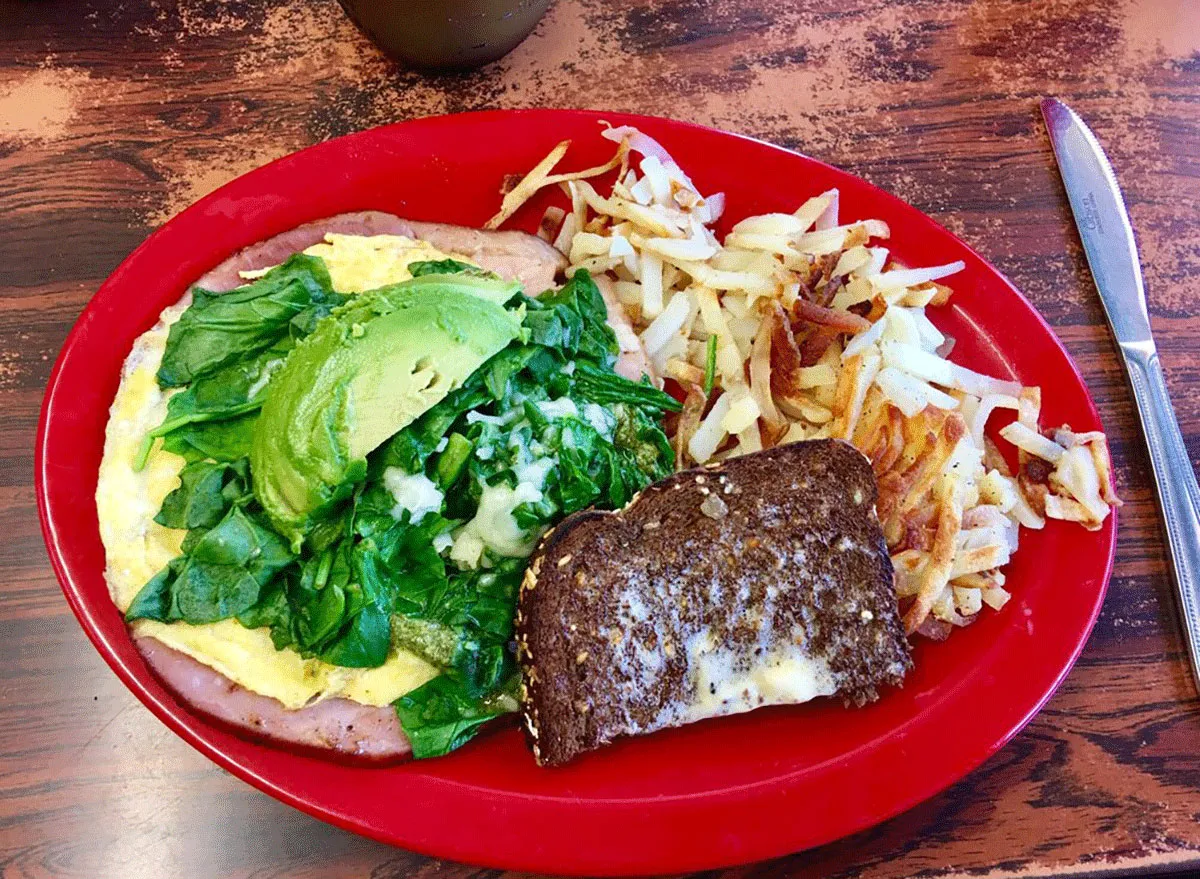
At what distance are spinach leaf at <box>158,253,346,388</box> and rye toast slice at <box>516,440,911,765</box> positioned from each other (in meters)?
0.85

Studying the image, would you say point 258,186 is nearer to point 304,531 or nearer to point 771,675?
Answer: point 304,531

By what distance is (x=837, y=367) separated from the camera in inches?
94.4

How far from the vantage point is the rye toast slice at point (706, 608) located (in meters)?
1.98

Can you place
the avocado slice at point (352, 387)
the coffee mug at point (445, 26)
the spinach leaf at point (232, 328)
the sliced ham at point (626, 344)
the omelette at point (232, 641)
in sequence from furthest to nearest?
the coffee mug at point (445, 26), the sliced ham at point (626, 344), the spinach leaf at point (232, 328), the omelette at point (232, 641), the avocado slice at point (352, 387)

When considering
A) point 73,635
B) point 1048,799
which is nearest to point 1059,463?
point 1048,799

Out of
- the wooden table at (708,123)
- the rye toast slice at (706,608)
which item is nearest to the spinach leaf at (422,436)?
the rye toast slice at (706,608)

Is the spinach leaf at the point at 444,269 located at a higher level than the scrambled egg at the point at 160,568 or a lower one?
higher

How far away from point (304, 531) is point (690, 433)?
1.01 meters

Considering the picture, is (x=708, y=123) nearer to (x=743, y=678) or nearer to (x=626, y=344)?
(x=626, y=344)

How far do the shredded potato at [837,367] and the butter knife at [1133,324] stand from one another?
0.32 metres

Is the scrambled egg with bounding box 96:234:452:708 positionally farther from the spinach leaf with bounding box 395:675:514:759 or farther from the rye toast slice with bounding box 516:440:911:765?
the rye toast slice with bounding box 516:440:911:765

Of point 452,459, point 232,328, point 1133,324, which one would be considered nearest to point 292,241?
point 232,328

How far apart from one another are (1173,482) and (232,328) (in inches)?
102

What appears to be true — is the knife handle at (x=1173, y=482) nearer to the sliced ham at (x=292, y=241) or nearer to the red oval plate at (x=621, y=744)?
the red oval plate at (x=621, y=744)
